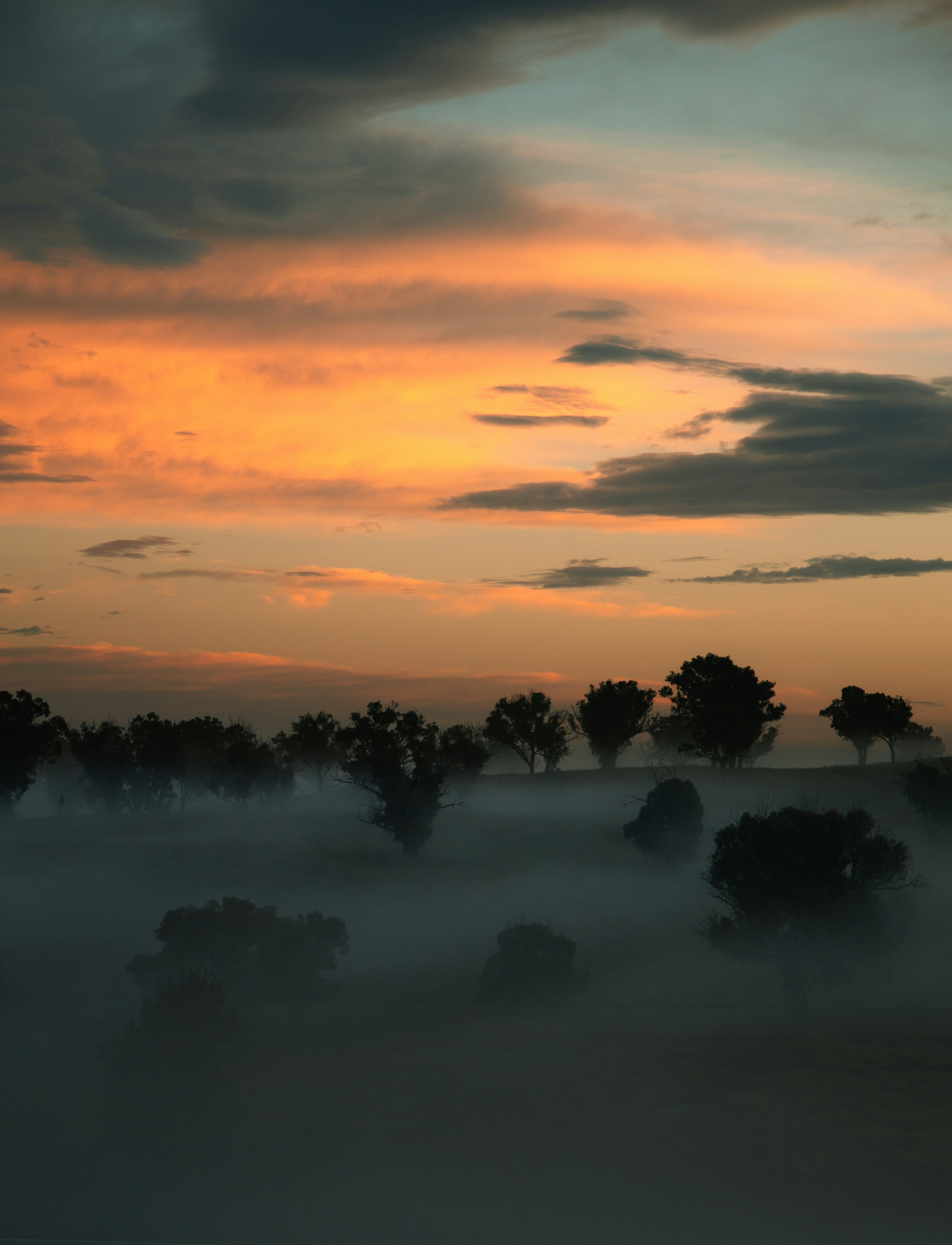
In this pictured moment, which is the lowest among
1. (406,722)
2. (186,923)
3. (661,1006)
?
(661,1006)

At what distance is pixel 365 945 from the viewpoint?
190 ft

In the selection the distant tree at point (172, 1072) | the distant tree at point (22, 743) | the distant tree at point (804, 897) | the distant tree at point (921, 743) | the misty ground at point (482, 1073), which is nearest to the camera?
the misty ground at point (482, 1073)

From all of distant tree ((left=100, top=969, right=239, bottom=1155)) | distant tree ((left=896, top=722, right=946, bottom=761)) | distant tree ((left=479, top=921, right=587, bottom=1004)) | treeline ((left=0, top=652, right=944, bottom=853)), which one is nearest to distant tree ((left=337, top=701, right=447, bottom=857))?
treeline ((left=0, top=652, right=944, bottom=853))

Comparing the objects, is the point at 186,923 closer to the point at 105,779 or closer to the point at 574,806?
the point at 574,806

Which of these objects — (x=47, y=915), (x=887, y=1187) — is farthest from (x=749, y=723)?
(x=887, y=1187)

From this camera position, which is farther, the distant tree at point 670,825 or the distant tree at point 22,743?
the distant tree at point 22,743

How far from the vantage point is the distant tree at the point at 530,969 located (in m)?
49.1

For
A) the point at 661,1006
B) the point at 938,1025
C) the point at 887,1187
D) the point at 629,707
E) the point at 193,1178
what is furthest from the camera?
the point at 629,707

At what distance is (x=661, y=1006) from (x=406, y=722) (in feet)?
184

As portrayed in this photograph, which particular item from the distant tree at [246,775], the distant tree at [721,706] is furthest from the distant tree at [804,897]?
the distant tree at [246,775]

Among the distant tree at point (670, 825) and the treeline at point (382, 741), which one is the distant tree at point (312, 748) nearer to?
the treeline at point (382, 741)

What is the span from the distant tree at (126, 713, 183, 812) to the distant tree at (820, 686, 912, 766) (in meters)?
72.9

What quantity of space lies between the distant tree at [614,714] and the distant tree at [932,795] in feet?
120

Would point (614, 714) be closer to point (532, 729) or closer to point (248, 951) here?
point (532, 729)
